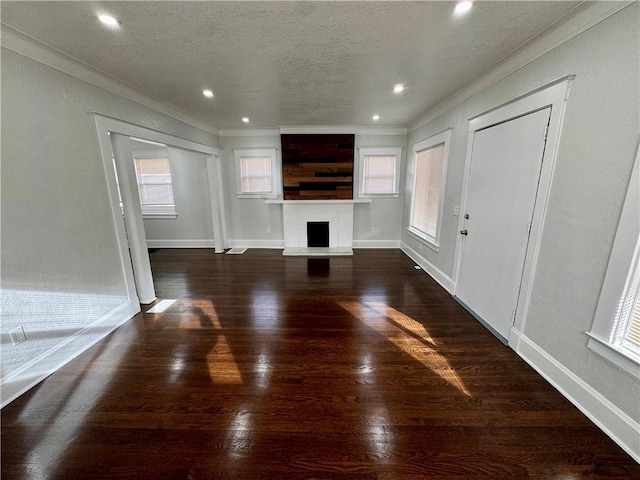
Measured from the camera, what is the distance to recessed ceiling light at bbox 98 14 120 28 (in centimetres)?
155

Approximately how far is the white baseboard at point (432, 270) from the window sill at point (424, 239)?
282mm

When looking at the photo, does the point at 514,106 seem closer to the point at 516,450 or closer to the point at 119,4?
the point at 516,450

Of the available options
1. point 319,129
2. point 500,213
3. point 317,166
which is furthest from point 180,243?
point 500,213

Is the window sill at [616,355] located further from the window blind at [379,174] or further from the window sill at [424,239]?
the window blind at [379,174]

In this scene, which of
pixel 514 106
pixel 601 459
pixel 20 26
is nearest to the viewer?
pixel 601 459

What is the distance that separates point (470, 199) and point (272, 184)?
3.80 metres

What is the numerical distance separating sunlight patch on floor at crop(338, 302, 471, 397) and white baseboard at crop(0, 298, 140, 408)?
2.43m

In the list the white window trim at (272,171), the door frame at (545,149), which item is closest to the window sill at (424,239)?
the door frame at (545,149)

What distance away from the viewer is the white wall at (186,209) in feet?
16.8

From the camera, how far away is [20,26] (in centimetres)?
162

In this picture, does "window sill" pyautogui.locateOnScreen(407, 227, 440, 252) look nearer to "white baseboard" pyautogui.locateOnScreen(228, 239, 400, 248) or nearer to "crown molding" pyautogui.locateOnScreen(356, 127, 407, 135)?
"white baseboard" pyautogui.locateOnScreen(228, 239, 400, 248)

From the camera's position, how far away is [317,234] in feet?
17.7

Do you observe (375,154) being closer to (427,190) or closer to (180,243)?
(427,190)

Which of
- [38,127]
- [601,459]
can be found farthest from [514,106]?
[38,127]
